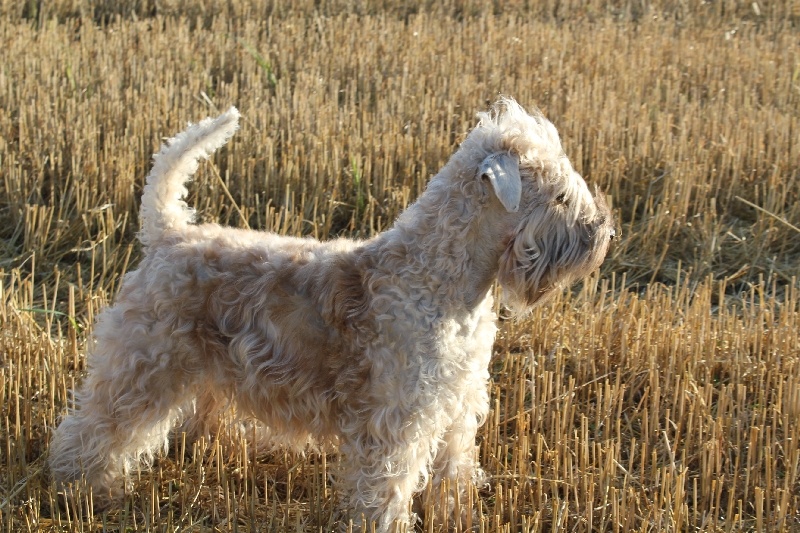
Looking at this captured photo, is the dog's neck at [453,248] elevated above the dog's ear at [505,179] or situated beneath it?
situated beneath

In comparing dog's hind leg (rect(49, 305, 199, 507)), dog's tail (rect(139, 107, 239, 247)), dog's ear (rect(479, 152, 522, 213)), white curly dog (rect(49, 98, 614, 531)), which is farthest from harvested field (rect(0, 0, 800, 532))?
dog's ear (rect(479, 152, 522, 213))

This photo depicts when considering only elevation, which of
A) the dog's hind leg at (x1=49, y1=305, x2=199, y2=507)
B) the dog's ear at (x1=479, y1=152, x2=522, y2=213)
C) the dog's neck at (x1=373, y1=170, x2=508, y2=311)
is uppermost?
the dog's ear at (x1=479, y1=152, x2=522, y2=213)

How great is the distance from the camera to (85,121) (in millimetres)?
8039

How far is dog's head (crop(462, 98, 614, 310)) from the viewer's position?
401cm

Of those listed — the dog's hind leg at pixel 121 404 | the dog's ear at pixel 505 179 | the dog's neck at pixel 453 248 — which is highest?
the dog's ear at pixel 505 179

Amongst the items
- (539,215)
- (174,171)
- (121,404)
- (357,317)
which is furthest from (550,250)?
(121,404)

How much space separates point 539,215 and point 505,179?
0.78 feet

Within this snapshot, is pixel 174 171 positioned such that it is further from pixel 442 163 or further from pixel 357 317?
pixel 442 163

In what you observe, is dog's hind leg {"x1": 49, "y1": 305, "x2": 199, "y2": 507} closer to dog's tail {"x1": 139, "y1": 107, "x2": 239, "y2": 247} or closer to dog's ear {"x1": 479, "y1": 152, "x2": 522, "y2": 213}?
dog's tail {"x1": 139, "y1": 107, "x2": 239, "y2": 247}

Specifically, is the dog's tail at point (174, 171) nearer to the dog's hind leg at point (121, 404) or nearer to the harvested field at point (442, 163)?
the dog's hind leg at point (121, 404)

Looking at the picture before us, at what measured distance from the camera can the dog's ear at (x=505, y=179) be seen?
3887 millimetres

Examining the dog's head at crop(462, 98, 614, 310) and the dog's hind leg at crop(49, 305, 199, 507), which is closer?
the dog's head at crop(462, 98, 614, 310)

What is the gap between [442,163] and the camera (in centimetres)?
791

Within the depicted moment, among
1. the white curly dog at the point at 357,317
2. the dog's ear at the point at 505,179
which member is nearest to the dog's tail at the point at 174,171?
the white curly dog at the point at 357,317
